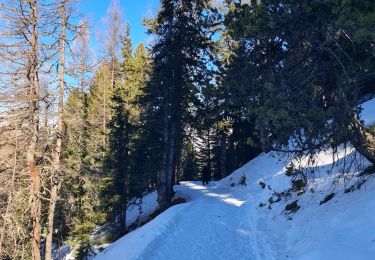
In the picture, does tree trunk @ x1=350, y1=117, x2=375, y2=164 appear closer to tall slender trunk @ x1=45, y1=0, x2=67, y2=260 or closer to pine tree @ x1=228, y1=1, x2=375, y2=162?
pine tree @ x1=228, y1=1, x2=375, y2=162

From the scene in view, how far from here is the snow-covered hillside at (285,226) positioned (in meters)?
8.05

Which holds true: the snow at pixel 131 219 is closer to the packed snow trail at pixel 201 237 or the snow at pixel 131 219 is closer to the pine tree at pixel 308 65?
the packed snow trail at pixel 201 237

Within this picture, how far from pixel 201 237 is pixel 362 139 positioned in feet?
19.8

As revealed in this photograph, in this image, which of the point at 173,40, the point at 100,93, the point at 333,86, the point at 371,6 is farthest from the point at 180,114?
the point at 100,93

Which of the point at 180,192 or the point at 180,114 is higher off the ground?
the point at 180,114

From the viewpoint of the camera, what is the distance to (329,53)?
8984mm

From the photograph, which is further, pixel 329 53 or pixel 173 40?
pixel 173 40

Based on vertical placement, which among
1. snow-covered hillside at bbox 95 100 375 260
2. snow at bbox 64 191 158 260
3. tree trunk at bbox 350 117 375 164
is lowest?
snow at bbox 64 191 158 260

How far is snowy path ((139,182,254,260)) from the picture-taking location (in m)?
10.4

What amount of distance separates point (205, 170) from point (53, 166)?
16.8m

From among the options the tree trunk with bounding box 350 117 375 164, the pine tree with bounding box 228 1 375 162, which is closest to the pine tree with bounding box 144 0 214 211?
the pine tree with bounding box 228 1 375 162

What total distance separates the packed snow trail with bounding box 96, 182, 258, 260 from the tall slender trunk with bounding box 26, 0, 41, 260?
3227 millimetres

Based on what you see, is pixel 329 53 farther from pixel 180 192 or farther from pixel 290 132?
pixel 180 192

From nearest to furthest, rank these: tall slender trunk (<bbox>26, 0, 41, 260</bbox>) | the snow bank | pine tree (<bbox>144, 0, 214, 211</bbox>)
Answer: the snow bank
tall slender trunk (<bbox>26, 0, 41, 260</bbox>)
pine tree (<bbox>144, 0, 214, 211</bbox>)
